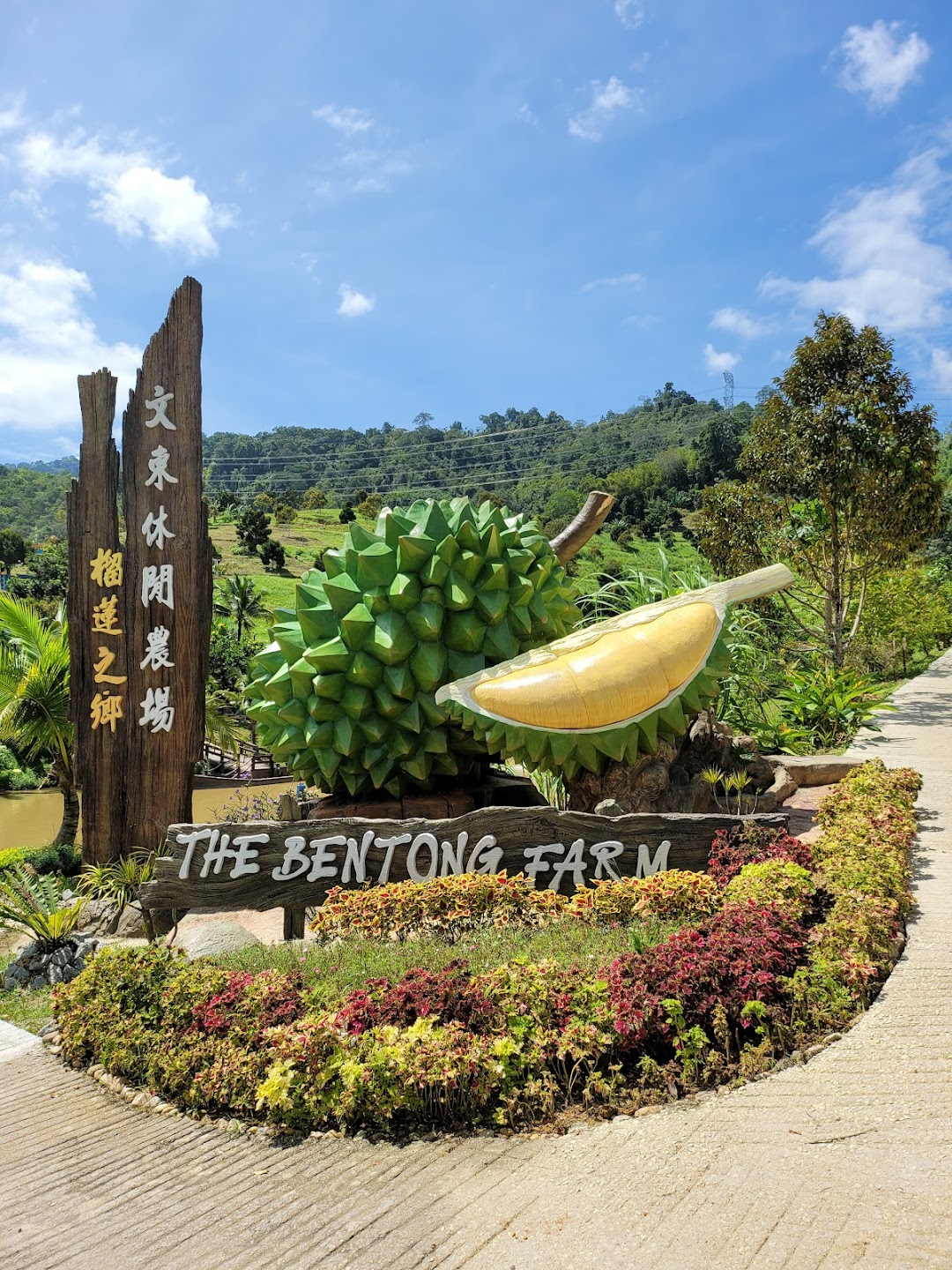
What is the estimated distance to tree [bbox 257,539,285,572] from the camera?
50.6m

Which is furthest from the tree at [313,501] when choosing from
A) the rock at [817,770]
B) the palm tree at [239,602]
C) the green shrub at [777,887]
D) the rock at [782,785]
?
the green shrub at [777,887]

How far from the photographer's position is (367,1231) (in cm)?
296

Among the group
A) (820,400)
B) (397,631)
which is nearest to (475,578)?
(397,631)

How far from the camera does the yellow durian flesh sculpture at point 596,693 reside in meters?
6.81

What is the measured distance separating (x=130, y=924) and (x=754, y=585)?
6364 millimetres

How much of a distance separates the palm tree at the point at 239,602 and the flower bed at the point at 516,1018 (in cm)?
2644

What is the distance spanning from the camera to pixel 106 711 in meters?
8.61

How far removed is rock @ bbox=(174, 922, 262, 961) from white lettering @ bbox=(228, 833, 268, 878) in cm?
37

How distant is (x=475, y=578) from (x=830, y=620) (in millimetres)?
11290

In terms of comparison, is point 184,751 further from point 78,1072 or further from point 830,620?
point 830,620

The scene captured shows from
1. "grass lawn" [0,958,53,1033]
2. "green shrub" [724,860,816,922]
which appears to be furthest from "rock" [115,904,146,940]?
"green shrub" [724,860,816,922]

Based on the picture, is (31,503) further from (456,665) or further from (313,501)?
(456,665)

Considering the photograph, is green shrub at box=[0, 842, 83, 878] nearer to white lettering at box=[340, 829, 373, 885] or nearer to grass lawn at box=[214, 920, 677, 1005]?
white lettering at box=[340, 829, 373, 885]

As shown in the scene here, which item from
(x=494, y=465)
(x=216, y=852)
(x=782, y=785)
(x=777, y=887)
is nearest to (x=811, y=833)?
(x=782, y=785)
